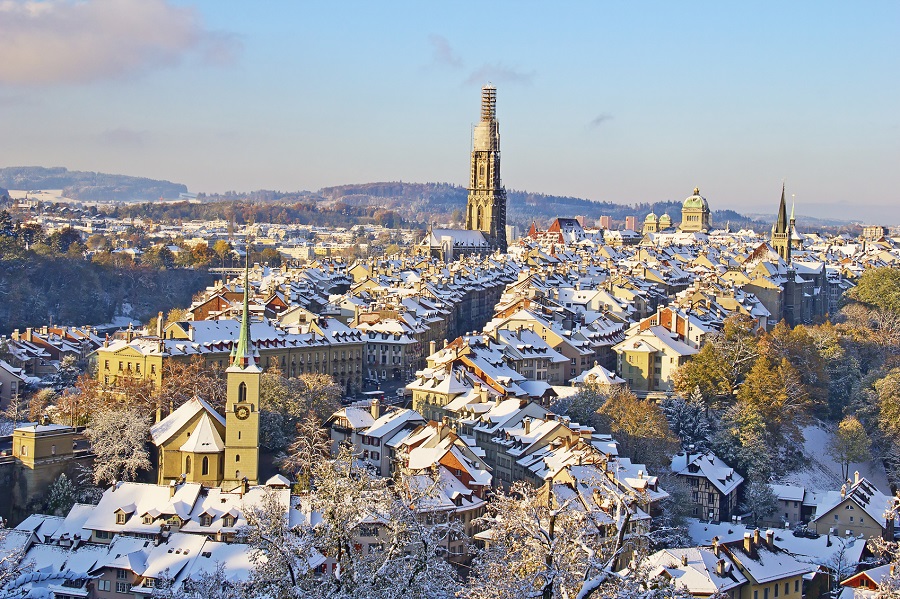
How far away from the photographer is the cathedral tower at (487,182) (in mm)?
123500

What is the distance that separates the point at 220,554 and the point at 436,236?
3336 inches

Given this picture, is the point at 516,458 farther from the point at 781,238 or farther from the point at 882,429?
the point at 781,238

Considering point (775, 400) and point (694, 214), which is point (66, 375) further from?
point (694, 214)

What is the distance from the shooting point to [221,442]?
4666 centimetres

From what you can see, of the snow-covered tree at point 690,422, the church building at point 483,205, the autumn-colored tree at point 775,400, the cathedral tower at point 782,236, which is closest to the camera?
the snow-covered tree at point 690,422

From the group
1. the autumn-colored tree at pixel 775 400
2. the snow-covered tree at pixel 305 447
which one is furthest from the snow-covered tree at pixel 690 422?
the snow-covered tree at pixel 305 447

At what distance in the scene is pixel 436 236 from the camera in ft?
399

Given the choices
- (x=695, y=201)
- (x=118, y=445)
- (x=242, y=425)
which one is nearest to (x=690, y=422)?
(x=242, y=425)

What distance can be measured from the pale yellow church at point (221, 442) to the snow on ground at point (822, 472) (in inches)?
928

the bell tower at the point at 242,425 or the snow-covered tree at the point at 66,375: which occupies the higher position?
the bell tower at the point at 242,425

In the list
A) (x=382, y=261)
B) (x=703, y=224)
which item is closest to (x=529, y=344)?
(x=382, y=261)

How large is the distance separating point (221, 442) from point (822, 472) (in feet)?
91.5

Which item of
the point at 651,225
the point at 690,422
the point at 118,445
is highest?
the point at 651,225

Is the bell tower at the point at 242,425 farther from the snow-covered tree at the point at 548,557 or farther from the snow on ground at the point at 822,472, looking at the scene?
the snow-covered tree at the point at 548,557
